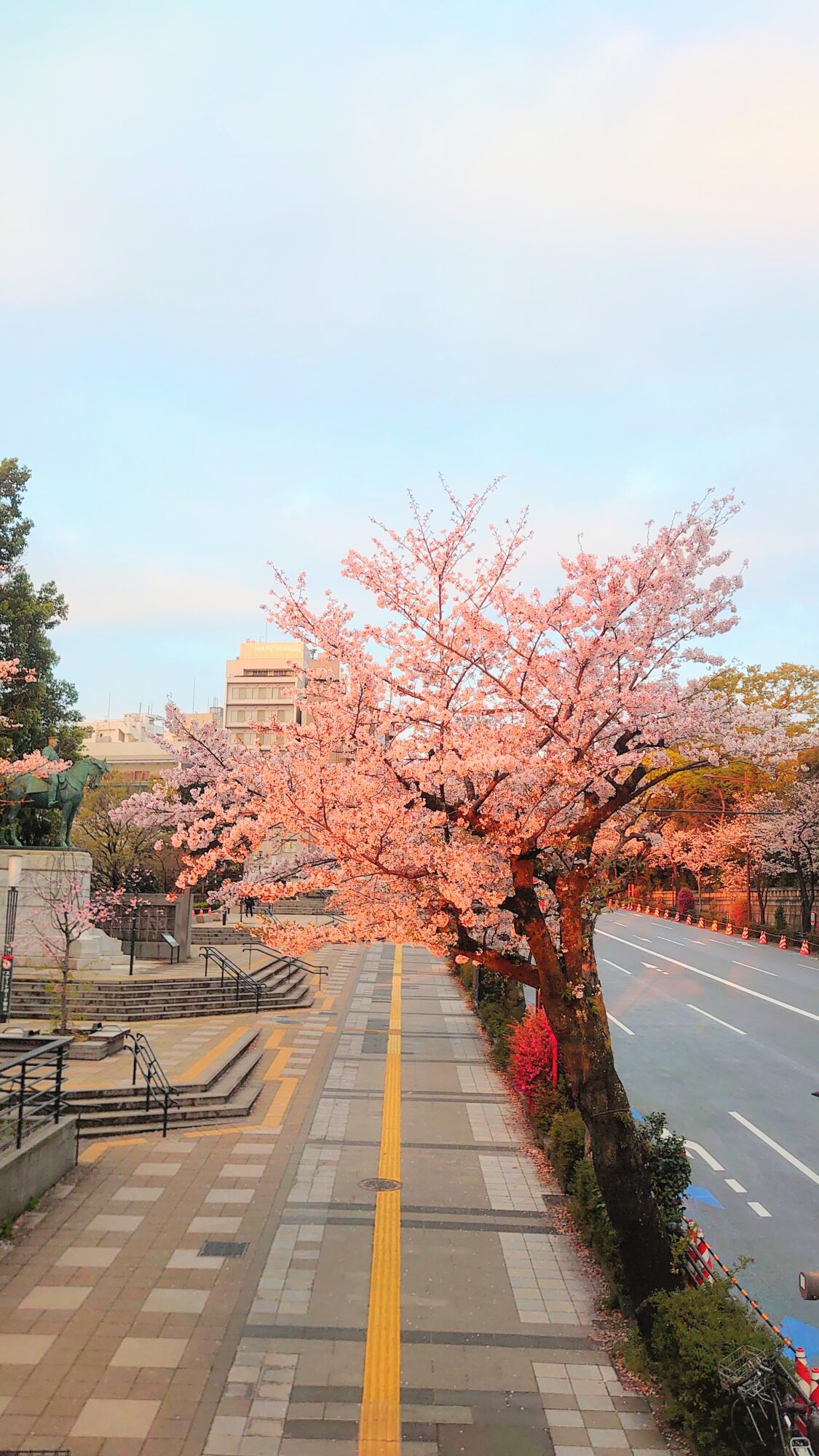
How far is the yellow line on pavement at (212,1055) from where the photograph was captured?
1686 cm

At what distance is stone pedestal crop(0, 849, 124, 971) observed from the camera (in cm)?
2458

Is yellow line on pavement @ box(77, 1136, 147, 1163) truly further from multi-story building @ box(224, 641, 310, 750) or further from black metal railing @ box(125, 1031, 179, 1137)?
multi-story building @ box(224, 641, 310, 750)

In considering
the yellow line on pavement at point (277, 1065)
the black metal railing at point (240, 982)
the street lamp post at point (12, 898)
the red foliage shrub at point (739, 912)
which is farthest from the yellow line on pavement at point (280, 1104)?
the red foliage shrub at point (739, 912)

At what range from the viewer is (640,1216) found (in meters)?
8.75

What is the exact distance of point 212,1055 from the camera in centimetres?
1872

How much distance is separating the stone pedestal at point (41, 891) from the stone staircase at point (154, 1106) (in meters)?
9.43

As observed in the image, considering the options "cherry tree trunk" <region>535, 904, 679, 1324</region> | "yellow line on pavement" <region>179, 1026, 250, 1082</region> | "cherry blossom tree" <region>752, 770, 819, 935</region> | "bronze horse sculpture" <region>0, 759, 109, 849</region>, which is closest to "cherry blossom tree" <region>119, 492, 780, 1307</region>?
"cherry tree trunk" <region>535, 904, 679, 1324</region>

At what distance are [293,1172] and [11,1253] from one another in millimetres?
4259

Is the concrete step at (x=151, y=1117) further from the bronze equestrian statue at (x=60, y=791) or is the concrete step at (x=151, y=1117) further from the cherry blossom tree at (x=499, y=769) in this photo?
the bronze equestrian statue at (x=60, y=791)

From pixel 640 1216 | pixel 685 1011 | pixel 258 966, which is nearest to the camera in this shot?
pixel 640 1216

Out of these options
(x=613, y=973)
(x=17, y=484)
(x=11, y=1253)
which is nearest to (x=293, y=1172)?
(x=11, y=1253)

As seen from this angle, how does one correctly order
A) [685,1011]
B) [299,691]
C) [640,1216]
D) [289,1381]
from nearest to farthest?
[289,1381]
[640,1216]
[299,691]
[685,1011]

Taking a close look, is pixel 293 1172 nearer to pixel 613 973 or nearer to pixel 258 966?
pixel 258 966

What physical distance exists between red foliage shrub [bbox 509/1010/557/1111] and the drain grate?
6065 mm
